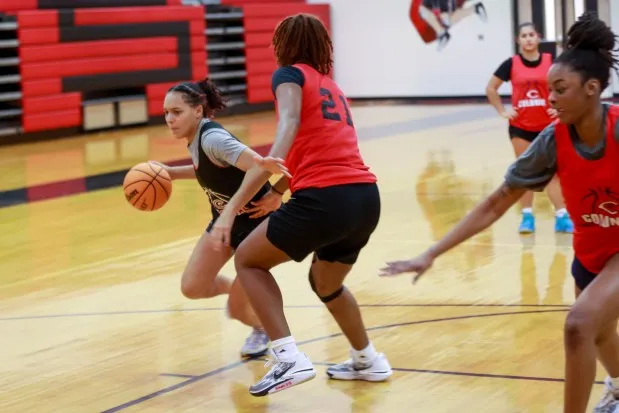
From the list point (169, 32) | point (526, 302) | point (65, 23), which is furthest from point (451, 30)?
point (526, 302)

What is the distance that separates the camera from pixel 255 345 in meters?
5.55

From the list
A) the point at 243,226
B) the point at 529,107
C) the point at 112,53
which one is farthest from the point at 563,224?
the point at 112,53

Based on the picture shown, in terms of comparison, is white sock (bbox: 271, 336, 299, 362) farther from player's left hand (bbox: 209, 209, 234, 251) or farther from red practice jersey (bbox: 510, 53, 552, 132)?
red practice jersey (bbox: 510, 53, 552, 132)

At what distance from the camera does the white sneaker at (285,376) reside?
4.54 meters

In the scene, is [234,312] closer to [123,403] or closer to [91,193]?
[123,403]

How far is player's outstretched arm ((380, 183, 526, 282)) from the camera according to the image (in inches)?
144

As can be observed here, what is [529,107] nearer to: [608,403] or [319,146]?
[319,146]

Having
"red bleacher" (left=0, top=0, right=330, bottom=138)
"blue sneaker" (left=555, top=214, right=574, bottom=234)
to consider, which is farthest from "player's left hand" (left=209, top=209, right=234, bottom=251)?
"red bleacher" (left=0, top=0, right=330, bottom=138)

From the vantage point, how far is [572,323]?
141 inches

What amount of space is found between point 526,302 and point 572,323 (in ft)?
9.41

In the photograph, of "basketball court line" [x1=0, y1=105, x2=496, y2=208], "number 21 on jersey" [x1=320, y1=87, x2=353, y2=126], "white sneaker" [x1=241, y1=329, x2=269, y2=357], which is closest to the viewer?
"number 21 on jersey" [x1=320, y1=87, x2=353, y2=126]

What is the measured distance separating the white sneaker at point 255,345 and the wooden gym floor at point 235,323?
3.5 inches

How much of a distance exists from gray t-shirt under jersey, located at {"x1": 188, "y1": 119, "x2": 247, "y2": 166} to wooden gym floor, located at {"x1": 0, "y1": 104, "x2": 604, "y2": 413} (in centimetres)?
105

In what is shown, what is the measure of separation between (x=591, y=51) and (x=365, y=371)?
6.32ft
